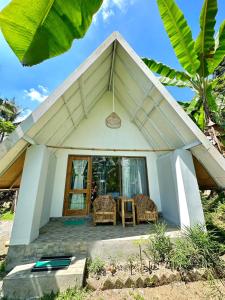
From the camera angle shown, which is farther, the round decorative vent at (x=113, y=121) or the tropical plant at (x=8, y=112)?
the tropical plant at (x=8, y=112)

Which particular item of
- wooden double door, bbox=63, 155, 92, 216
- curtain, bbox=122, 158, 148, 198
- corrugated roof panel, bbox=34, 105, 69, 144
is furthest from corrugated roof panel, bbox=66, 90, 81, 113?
curtain, bbox=122, 158, 148, 198

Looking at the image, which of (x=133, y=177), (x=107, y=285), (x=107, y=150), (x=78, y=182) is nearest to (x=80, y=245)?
(x=107, y=285)

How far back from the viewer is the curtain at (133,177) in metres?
6.76

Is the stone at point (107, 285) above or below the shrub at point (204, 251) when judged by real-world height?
below

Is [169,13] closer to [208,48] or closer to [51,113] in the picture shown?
[208,48]

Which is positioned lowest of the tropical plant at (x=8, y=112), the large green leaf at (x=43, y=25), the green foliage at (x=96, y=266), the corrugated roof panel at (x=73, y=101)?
the green foliage at (x=96, y=266)

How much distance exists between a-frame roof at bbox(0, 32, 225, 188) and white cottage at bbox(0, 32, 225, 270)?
1.0 inches

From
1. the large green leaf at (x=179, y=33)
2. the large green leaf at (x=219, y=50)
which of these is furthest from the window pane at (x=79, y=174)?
the large green leaf at (x=219, y=50)

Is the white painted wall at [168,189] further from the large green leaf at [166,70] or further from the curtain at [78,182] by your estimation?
the curtain at [78,182]

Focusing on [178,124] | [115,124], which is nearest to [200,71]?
[178,124]

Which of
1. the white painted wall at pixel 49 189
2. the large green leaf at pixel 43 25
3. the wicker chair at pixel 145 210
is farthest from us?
the white painted wall at pixel 49 189

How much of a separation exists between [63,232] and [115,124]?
471 centimetres

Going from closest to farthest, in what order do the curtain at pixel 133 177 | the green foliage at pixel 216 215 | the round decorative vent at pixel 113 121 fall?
the green foliage at pixel 216 215 → the curtain at pixel 133 177 → the round decorative vent at pixel 113 121

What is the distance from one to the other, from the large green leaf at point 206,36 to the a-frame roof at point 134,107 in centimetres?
143
